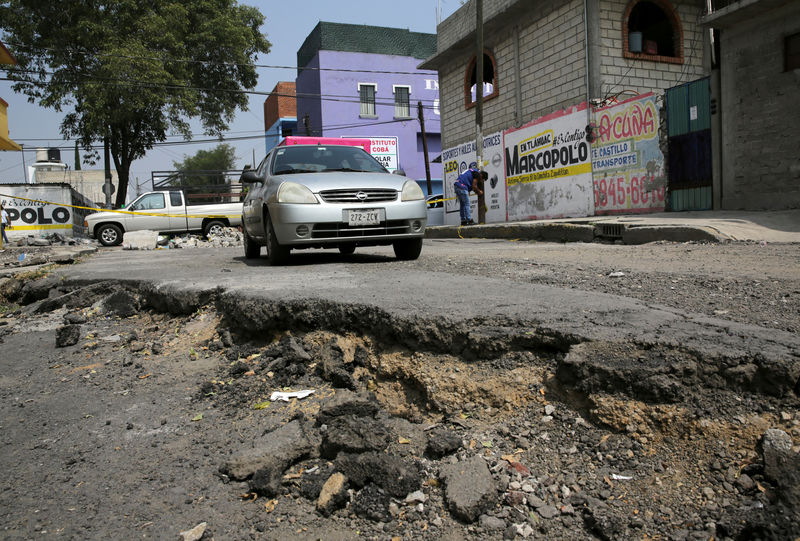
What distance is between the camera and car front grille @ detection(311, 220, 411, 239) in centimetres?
578

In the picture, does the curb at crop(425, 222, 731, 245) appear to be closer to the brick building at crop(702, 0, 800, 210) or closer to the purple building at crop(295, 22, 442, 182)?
the brick building at crop(702, 0, 800, 210)

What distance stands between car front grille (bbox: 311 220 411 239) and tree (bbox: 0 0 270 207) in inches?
749

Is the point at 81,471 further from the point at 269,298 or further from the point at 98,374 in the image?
the point at 269,298

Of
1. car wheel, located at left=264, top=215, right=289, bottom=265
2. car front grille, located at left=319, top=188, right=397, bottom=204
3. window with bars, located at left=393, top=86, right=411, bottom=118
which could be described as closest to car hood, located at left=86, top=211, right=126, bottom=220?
car wheel, located at left=264, top=215, right=289, bottom=265

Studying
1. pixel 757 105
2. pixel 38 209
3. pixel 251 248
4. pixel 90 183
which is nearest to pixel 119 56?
pixel 38 209

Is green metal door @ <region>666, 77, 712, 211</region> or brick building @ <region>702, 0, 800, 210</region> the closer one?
brick building @ <region>702, 0, 800, 210</region>

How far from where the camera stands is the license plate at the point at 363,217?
5.79 m

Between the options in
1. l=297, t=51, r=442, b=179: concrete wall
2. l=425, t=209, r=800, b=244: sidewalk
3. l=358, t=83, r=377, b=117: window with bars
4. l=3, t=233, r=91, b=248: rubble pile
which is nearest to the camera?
l=425, t=209, r=800, b=244: sidewalk

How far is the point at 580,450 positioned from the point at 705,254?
478 centimetres

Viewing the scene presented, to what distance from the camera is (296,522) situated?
186 cm

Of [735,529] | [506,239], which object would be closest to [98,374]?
[735,529]

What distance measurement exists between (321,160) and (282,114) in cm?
3469

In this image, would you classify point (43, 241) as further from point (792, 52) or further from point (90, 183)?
point (90, 183)

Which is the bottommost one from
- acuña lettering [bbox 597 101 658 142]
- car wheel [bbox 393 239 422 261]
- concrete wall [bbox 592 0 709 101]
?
car wheel [bbox 393 239 422 261]
